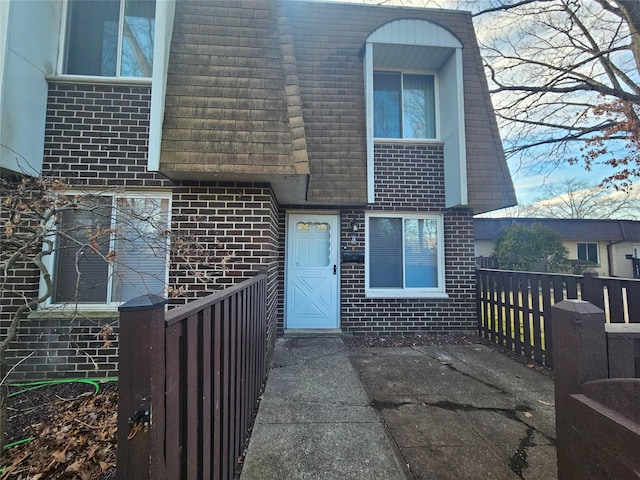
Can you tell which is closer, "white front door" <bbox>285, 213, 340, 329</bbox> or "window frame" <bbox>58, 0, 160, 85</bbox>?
"window frame" <bbox>58, 0, 160, 85</bbox>

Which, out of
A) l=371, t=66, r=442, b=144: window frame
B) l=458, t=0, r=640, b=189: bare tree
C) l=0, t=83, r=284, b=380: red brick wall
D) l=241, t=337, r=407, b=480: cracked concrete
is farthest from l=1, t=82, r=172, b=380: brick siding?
l=458, t=0, r=640, b=189: bare tree

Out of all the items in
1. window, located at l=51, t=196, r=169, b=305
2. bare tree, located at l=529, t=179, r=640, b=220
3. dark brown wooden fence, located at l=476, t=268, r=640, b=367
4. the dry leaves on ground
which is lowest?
the dry leaves on ground

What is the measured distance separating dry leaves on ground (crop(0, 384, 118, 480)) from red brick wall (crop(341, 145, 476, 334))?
12.6ft

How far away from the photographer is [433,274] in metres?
5.96

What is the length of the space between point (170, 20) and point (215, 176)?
7.24 feet

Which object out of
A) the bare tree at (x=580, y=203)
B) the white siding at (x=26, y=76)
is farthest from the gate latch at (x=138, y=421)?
the bare tree at (x=580, y=203)

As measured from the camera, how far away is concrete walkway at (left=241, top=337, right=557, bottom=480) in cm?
219

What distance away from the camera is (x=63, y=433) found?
271cm

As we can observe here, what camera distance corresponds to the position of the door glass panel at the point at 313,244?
582 cm

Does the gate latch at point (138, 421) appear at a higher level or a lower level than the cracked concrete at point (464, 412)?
higher

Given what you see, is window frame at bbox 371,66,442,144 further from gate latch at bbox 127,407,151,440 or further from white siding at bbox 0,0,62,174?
gate latch at bbox 127,407,151,440

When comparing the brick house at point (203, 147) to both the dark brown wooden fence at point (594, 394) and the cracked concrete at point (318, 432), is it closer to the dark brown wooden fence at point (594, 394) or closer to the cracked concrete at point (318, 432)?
the cracked concrete at point (318, 432)

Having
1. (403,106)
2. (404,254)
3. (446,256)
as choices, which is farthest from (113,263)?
(403,106)

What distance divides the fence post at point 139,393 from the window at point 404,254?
199 inches
